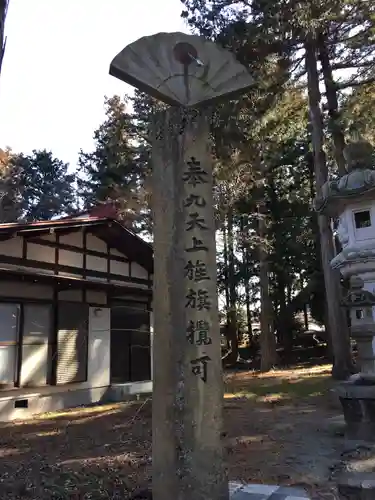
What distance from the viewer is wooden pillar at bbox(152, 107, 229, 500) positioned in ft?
13.2

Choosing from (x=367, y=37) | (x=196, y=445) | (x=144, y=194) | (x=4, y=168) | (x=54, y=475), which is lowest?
(x=54, y=475)

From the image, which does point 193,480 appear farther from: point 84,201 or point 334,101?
point 84,201

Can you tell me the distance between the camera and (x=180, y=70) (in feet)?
15.7

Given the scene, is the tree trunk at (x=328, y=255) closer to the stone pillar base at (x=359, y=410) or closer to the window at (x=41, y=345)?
the stone pillar base at (x=359, y=410)

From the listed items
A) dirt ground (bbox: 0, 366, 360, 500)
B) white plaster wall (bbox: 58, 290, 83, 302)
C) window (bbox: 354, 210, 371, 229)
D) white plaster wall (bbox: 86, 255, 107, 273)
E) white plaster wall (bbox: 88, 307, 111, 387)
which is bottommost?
dirt ground (bbox: 0, 366, 360, 500)

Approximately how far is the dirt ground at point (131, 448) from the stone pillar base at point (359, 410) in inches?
13.7

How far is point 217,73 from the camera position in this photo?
191 inches

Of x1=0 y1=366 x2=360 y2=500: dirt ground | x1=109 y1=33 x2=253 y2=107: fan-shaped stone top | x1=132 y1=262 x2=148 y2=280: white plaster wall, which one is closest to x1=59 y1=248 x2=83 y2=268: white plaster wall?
x1=132 y1=262 x2=148 y2=280: white plaster wall

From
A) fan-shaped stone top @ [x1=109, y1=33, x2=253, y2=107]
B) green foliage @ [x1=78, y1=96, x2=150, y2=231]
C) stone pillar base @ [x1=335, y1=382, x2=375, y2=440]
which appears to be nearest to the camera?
fan-shaped stone top @ [x1=109, y1=33, x2=253, y2=107]

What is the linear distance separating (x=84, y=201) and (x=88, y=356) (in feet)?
62.1

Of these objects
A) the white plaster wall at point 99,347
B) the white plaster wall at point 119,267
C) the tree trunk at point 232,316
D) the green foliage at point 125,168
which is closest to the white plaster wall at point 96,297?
the white plaster wall at point 99,347

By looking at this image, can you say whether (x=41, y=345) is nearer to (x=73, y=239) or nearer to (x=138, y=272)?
(x=73, y=239)

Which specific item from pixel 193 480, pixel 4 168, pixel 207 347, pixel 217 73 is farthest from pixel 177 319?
pixel 4 168

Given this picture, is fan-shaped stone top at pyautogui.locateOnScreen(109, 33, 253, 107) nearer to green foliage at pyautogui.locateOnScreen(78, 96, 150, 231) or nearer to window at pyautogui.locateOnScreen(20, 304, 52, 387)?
window at pyautogui.locateOnScreen(20, 304, 52, 387)
